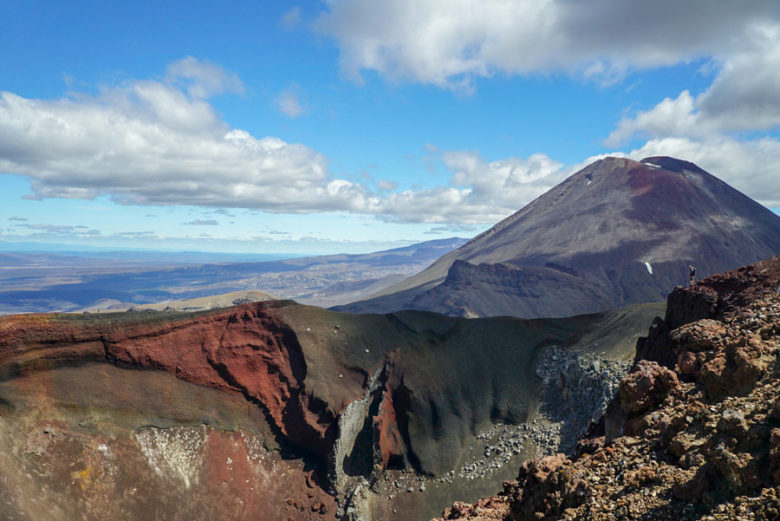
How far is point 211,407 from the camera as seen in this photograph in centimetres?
3328

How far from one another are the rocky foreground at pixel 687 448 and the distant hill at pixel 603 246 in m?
94.5

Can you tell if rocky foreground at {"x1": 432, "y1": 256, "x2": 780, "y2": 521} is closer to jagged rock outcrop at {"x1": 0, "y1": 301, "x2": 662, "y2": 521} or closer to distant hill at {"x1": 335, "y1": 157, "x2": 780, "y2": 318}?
jagged rock outcrop at {"x1": 0, "y1": 301, "x2": 662, "y2": 521}

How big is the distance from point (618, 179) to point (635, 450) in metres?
188

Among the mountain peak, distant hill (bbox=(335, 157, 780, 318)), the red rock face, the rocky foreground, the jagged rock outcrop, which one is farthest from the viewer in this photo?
the mountain peak

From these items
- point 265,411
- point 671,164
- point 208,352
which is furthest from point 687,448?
point 671,164

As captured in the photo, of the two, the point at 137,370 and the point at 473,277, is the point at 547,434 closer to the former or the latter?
the point at 137,370

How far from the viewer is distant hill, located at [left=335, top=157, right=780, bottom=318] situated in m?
118

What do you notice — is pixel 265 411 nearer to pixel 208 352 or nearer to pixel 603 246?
pixel 208 352

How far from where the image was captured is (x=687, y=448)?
384 inches

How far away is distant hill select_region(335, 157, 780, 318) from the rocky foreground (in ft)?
310

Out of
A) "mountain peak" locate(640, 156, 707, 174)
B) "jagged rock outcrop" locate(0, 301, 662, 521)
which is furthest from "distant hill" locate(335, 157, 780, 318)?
"jagged rock outcrop" locate(0, 301, 662, 521)

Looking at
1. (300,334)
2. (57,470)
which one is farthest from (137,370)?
(300,334)

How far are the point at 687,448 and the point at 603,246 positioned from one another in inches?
5854

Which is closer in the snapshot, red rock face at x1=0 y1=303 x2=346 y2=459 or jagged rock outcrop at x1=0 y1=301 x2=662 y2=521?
jagged rock outcrop at x1=0 y1=301 x2=662 y2=521
